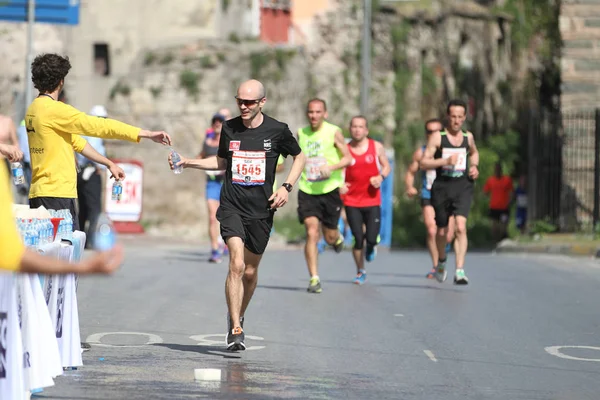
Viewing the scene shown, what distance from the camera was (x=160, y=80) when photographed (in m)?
32.0

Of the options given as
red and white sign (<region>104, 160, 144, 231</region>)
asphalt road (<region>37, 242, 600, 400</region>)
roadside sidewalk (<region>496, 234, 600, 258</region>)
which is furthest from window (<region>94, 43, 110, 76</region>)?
asphalt road (<region>37, 242, 600, 400</region>)

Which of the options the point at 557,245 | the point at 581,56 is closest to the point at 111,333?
the point at 557,245

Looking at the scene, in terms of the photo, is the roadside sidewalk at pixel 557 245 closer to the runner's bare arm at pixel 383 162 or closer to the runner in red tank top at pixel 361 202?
the runner's bare arm at pixel 383 162

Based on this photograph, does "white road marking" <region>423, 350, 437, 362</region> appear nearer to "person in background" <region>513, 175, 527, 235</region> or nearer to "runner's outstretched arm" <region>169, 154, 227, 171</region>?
"runner's outstretched arm" <region>169, 154, 227, 171</region>

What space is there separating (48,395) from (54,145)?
215 centimetres

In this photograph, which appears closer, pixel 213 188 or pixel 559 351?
pixel 559 351

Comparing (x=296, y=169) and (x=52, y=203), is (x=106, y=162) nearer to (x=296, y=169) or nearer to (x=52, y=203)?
(x=52, y=203)

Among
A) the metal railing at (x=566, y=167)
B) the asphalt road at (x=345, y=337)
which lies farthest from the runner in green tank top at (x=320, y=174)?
the metal railing at (x=566, y=167)

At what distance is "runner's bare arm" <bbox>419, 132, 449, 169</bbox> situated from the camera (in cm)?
1474

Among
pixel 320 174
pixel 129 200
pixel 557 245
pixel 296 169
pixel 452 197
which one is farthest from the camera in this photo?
pixel 129 200

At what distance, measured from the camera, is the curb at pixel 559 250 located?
21031 millimetres

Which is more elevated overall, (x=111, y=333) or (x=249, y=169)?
(x=249, y=169)

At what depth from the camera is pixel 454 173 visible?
15008mm

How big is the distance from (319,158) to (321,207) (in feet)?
1.67
